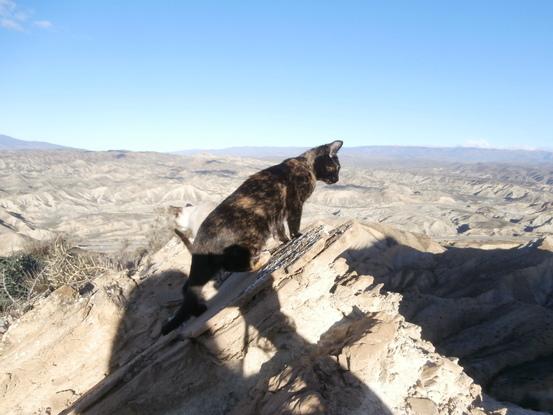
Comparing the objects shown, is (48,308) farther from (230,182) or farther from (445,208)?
(230,182)

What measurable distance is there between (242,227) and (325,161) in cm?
241

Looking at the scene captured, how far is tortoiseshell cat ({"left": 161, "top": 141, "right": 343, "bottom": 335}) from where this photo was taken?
18.2 ft

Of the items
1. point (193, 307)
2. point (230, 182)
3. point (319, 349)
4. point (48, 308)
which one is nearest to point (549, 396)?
point (319, 349)

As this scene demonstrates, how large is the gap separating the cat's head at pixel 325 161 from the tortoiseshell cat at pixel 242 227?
64 centimetres

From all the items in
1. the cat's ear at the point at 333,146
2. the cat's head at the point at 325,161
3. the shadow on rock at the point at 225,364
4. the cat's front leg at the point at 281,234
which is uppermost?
the cat's ear at the point at 333,146

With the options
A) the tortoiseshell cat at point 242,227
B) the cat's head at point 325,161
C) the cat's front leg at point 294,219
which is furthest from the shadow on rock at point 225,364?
the cat's head at point 325,161

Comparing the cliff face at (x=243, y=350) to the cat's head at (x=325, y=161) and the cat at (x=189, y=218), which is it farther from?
the cat's head at (x=325, y=161)

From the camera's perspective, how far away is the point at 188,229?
26.1 ft

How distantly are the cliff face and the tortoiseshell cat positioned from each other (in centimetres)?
32

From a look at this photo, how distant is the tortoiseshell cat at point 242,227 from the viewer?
554 centimetres

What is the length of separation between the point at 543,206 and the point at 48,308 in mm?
104486

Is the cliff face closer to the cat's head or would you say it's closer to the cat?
the cat

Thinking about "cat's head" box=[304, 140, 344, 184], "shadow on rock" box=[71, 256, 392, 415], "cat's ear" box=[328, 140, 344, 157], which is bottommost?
"shadow on rock" box=[71, 256, 392, 415]

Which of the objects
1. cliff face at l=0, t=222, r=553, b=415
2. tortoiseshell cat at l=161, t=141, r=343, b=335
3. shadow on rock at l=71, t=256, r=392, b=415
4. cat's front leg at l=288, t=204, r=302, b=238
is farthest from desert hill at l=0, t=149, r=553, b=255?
shadow on rock at l=71, t=256, r=392, b=415
